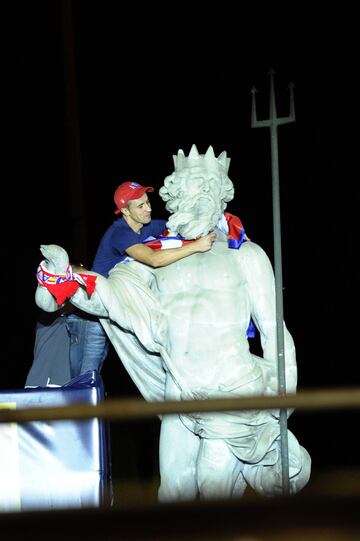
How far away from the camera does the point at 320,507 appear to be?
2.77m

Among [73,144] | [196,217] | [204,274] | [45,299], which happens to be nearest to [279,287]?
[204,274]

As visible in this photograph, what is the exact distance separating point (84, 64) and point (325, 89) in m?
1.38

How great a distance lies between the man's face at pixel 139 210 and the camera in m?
5.11

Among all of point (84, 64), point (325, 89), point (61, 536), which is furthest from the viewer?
point (84, 64)

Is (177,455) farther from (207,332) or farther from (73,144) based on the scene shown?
(73,144)

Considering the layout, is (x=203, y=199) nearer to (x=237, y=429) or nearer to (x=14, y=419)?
(x=237, y=429)

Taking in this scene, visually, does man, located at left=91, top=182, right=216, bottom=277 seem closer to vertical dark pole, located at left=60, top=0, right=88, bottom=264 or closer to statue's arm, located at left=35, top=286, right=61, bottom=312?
statue's arm, located at left=35, top=286, right=61, bottom=312

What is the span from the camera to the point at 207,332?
15.9 feet

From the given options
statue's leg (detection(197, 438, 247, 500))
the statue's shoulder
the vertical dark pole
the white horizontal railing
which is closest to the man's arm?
the statue's shoulder

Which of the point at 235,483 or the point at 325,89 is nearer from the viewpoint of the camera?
the point at 235,483

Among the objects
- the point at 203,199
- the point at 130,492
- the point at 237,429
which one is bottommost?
the point at 130,492

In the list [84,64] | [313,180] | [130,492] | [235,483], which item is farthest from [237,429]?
[84,64]

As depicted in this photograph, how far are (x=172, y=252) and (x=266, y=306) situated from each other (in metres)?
0.45

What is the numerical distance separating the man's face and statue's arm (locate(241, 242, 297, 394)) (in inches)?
17.9
